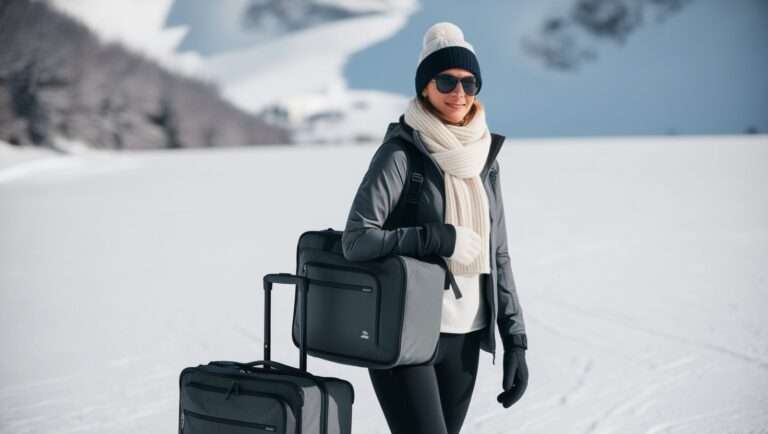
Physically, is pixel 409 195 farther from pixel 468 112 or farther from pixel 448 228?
pixel 468 112

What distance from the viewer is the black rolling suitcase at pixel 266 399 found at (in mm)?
2559

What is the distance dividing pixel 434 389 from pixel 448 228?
1.31ft

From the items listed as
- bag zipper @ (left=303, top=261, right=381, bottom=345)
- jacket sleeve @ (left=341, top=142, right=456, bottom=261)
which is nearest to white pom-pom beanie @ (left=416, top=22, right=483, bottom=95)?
jacket sleeve @ (left=341, top=142, right=456, bottom=261)

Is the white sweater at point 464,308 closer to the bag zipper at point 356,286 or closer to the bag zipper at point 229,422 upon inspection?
the bag zipper at point 356,286

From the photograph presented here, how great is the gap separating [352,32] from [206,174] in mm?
103018

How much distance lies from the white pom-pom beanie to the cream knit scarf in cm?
9

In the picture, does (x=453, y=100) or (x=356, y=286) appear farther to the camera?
(x=453, y=100)

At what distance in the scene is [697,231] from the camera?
11.3 metres

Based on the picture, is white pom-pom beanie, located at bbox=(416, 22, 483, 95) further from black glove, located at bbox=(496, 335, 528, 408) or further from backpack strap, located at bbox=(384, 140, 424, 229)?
black glove, located at bbox=(496, 335, 528, 408)

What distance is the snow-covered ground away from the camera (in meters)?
5.31

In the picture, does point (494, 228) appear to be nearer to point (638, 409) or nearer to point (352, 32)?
point (638, 409)

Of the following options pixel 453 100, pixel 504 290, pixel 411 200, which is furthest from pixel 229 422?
pixel 453 100

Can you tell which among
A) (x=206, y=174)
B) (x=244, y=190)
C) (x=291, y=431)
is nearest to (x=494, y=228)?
(x=291, y=431)

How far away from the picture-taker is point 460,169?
2752 millimetres
